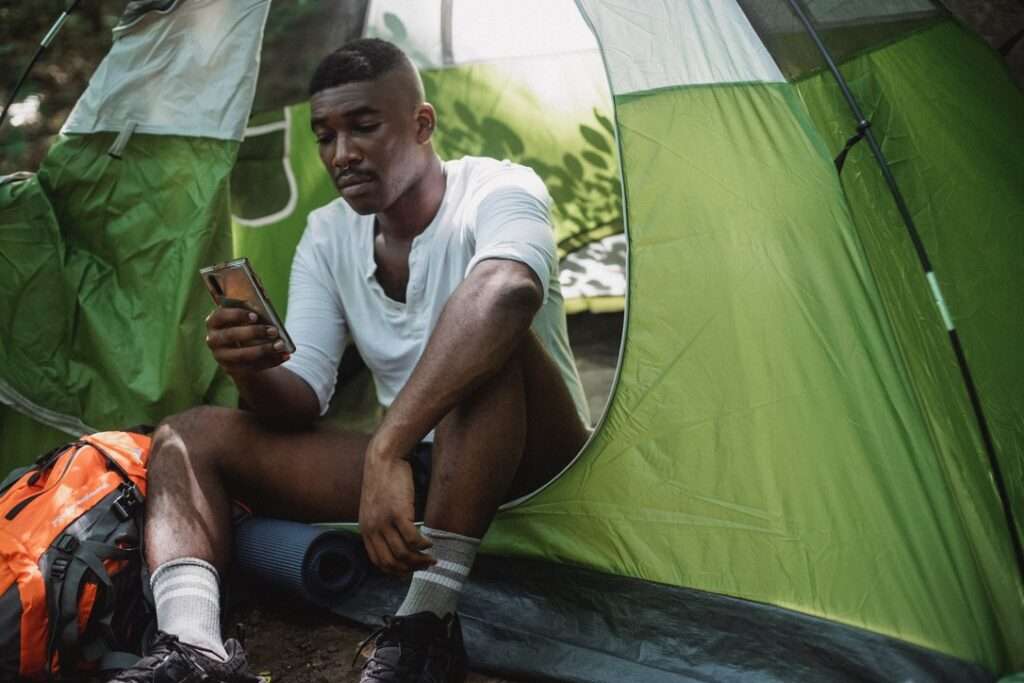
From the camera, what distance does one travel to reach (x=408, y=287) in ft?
7.27

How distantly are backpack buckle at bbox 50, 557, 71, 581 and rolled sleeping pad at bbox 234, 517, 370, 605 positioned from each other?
323mm

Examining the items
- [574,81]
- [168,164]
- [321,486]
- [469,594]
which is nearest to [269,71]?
[168,164]

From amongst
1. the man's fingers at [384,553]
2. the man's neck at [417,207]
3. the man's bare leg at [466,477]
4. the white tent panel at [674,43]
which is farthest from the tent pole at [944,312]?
the man's fingers at [384,553]

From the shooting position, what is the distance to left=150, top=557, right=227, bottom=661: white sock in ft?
5.92

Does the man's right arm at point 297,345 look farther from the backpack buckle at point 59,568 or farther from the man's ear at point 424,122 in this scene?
the backpack buckle at point 59,568

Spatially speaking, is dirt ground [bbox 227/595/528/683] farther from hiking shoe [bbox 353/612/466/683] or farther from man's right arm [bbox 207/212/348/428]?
man's right arm [bbox 207/212/348/428]

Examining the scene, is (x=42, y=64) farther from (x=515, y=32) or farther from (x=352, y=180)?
(x=352, y=180)

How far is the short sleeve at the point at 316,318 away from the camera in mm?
2268

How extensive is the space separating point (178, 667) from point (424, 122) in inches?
43.7

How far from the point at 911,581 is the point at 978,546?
0.11 m

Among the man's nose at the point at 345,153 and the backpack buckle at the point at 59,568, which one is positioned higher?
the man's nose at the point at 345,153

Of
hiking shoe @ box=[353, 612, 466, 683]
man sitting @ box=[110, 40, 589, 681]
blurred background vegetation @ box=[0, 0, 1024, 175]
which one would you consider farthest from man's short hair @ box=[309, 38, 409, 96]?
blurred background vegetation @ box=[0, 0, 1024, 175]

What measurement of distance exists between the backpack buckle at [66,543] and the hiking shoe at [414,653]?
1.70 ft

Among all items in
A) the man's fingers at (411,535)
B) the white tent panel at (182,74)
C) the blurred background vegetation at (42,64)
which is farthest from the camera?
the blurred background vegetation at (42,64)
